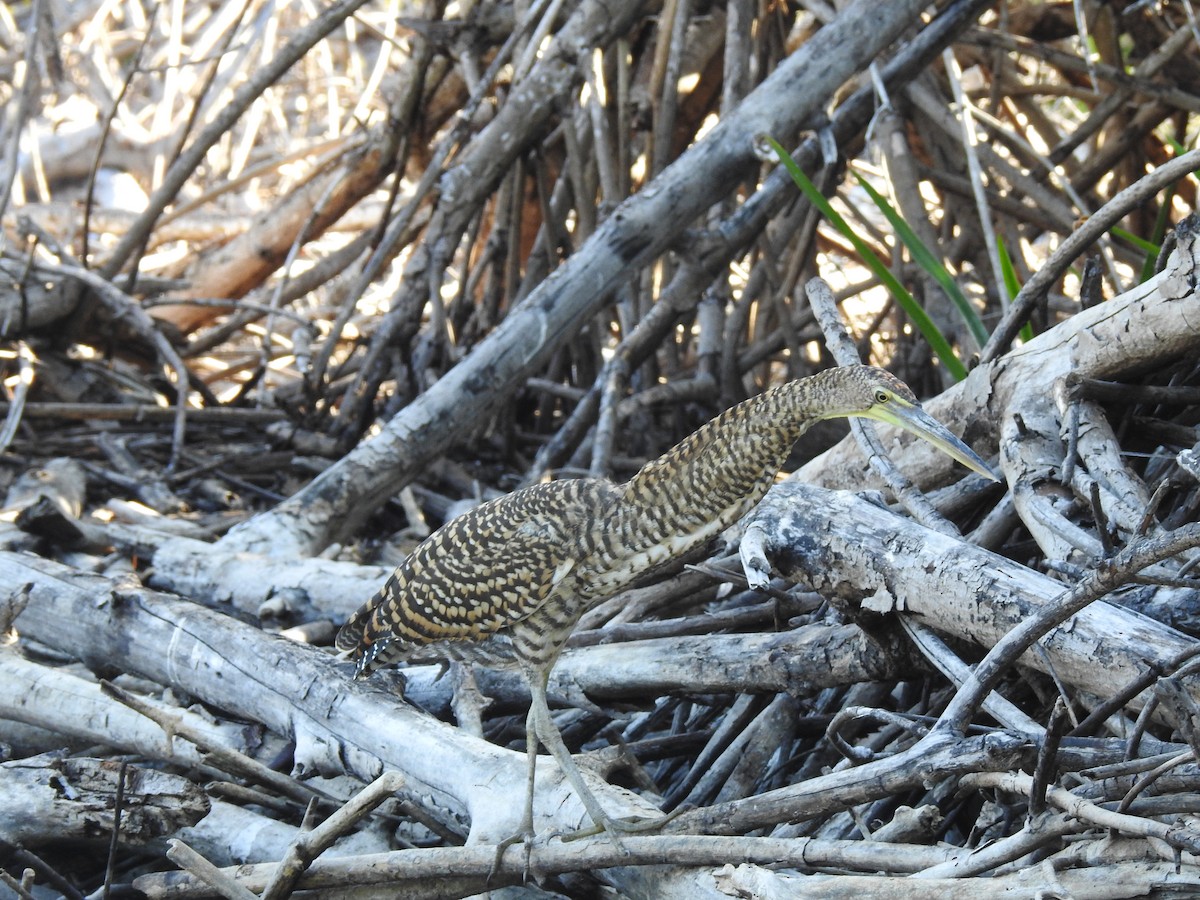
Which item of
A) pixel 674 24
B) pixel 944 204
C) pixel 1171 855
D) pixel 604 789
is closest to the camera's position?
pixel 1171 855

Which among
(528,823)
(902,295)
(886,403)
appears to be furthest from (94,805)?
(902,295)

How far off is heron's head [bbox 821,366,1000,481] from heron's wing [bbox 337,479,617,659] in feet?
1.92

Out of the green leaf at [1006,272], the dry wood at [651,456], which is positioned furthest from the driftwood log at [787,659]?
the green leaf at [1006,272]

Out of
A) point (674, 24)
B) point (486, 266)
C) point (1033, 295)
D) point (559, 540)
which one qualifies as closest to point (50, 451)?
point (486, 266)

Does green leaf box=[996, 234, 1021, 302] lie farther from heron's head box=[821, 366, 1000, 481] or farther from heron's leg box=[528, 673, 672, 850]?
heron's leg box=[528, 673, 672, 850]

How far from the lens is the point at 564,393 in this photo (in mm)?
5707

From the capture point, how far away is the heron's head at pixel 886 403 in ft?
8.29

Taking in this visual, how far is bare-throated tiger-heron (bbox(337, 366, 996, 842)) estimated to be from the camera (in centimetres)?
261

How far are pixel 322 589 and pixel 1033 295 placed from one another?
231 cm

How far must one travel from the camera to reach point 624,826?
262 cm

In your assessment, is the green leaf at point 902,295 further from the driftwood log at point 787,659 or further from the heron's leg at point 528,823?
the heron's leg at point 528,823

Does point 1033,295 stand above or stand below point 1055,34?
below

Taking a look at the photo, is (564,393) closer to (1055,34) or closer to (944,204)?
(944,204)

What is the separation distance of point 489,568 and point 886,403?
37.4 inches
